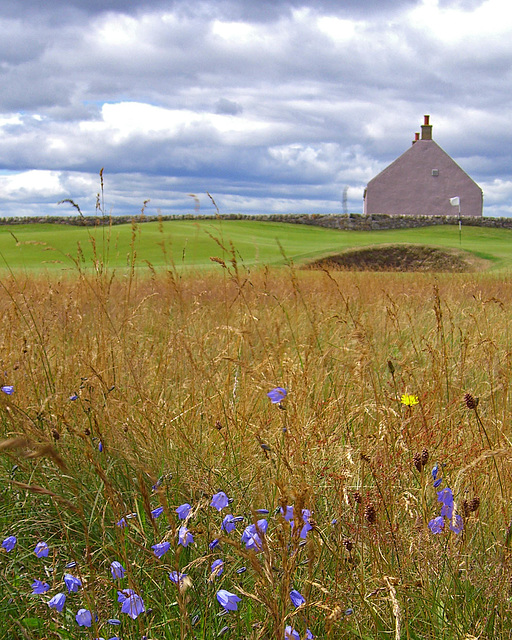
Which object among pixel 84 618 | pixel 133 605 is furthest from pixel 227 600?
A: pixel 84 618

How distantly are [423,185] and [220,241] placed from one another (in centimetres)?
2908

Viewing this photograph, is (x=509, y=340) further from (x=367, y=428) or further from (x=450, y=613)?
(x=450, y=613)

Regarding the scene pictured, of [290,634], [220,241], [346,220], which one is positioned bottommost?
[290,634]

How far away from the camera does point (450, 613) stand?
1394mm

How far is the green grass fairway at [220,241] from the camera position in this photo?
15.2 m

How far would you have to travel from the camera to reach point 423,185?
3878cm

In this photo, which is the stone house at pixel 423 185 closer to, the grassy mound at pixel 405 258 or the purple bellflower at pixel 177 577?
the grassy mound at pixel 405 258

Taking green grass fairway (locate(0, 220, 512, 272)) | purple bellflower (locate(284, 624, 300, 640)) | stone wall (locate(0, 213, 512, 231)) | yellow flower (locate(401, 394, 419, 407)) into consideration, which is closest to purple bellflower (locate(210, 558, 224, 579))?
purple bellflower (locate(284, 624, 300, 640))

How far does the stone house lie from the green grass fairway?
29.1 feet

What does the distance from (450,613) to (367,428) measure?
115 cm

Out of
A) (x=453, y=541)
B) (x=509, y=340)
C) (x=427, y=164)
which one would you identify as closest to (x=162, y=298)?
(x=509, y=340)

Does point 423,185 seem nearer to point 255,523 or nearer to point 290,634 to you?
point 290,634

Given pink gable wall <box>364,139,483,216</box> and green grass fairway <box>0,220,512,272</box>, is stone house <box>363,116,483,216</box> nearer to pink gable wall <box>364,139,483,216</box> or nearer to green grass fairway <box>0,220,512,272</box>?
pink gable wall <box>364,139,483,216</box>

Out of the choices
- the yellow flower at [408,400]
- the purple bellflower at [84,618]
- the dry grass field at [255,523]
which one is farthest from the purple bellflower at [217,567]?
the yellow flower at [408,400]
